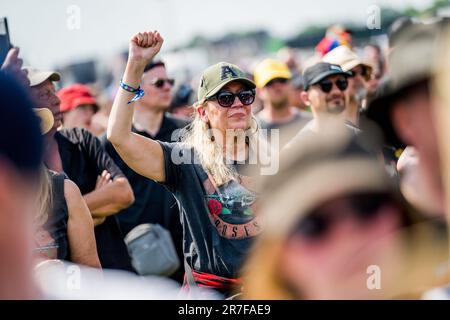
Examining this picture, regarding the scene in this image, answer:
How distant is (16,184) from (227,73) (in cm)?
207

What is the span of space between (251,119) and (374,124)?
1505 millimetres

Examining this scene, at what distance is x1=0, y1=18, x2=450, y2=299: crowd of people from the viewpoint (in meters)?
1.45

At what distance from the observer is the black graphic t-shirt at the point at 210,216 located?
3.10 meters

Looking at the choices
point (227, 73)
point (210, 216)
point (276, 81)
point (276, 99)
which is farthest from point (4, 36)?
point (276, 81)

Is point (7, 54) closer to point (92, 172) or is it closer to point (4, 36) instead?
point (4, 36)

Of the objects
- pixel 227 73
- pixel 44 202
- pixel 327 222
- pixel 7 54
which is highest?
pixel 7 54

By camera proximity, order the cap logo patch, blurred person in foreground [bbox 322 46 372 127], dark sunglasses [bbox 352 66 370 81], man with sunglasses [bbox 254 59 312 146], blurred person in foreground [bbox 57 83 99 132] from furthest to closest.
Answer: man with sunglasses [bbox 254 59 312 146], blurred person in foreground [bbox 57 83 99 132], dark sunglasses [bbox 352 66 370 81], blurred person in foreground [bbox 322 46 372 127], the cap logo patch

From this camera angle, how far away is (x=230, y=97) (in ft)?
11.2

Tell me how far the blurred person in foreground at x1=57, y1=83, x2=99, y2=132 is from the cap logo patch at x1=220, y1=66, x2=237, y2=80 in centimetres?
240

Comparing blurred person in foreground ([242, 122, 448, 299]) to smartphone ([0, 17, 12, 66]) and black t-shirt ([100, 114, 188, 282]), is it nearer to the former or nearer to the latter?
smartphone ([0, 17, 12, 66])

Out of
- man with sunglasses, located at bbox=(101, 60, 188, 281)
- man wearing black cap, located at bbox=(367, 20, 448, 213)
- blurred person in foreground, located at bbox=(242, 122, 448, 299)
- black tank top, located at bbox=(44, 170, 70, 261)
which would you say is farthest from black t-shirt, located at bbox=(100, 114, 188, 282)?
blurred person in foreground, located at bbox=(242, 122, 448, 299)
